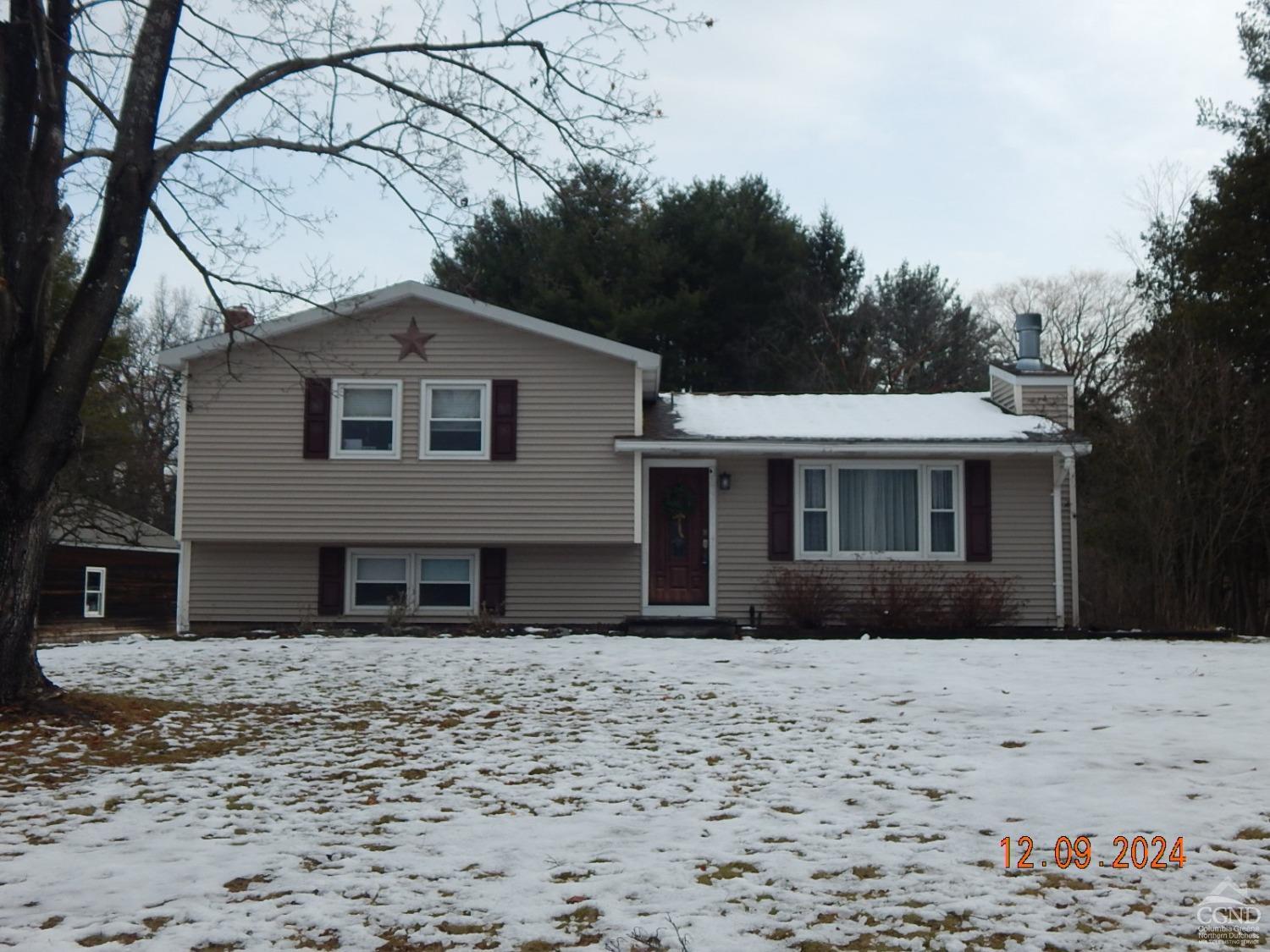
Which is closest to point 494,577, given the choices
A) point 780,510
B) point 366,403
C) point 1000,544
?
point 366,403

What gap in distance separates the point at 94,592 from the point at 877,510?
63.9 ft

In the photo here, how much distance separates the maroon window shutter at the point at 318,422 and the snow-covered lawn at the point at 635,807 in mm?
5485

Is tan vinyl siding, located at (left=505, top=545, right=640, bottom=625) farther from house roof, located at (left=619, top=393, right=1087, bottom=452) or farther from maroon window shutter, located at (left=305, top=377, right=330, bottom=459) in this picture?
maroon window shutter, located at (left=305, top=377, right=330, bottom=459)

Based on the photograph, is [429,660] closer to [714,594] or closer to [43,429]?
[43,429]

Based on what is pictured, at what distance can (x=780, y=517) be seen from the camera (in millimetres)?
16484

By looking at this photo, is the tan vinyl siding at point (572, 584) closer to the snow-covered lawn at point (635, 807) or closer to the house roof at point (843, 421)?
the house roof at point (843, 421)

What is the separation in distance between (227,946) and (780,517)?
12.7m

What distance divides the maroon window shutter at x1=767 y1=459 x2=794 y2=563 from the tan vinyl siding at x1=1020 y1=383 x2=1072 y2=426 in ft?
13.3

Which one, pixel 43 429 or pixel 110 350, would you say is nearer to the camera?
pixel 43 429

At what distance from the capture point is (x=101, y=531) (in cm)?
2159

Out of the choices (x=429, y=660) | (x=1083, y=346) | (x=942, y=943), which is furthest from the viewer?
(x=1083, y=346)

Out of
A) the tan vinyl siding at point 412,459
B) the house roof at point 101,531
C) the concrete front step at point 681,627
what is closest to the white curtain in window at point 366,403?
the tan vinyl siding at point 412,459

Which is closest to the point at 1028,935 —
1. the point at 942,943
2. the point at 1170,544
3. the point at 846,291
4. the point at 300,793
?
the point at 942,943

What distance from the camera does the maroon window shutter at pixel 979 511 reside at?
16.3m
